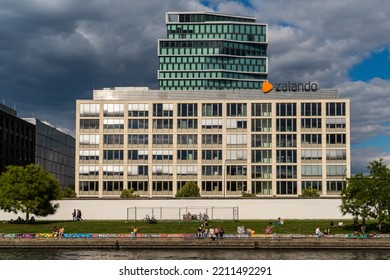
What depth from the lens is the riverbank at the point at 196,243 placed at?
212 ft

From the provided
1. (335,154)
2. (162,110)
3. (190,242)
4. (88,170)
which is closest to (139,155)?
(162,110)

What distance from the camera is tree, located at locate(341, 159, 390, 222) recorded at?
72250 mm

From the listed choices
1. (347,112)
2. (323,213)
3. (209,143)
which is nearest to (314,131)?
(347,112)

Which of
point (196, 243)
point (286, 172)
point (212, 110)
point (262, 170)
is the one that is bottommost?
point (196, 243)

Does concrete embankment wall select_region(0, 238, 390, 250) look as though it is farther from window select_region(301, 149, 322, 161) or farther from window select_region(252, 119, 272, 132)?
window select_region(252, 119, 272, 132)

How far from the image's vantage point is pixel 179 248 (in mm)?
65062

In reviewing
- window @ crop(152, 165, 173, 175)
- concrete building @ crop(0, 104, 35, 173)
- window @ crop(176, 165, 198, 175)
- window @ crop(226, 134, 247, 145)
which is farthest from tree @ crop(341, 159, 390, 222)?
concrete building @ crop(0, 104, 35, 173)

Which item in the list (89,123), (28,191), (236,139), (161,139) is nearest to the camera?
(28,191)

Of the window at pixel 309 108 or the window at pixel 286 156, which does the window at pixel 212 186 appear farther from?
the window at pixel 309 108

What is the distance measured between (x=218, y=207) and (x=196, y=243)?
24025 mm

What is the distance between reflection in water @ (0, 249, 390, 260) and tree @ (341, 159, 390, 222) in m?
10.4

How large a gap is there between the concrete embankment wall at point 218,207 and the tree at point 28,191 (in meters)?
5.21

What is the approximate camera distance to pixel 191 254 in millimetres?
59656

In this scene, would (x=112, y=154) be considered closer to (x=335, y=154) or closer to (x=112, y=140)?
(x=112, y=140)
